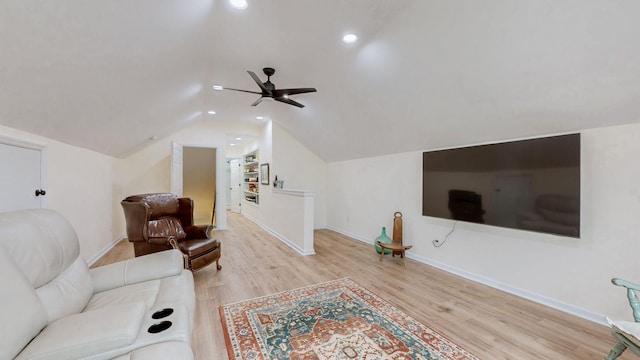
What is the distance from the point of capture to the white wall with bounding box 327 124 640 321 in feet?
6.54

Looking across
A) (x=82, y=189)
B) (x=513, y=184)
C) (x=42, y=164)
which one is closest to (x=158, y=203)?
(x=42, y=164)

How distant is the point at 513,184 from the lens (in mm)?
2490

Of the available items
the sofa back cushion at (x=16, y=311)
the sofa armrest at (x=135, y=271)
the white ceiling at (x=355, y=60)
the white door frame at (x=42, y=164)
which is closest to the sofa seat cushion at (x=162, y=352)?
the sofa back cushion at (x=16, y=311)

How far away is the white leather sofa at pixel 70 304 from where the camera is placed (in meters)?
0.97

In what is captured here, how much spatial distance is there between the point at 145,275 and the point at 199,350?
2.28 feet

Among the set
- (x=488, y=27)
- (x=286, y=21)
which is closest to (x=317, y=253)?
(x=286, y=21)

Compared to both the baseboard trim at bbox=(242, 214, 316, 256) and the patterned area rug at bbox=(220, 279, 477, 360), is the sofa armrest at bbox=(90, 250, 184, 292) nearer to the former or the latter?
the patterned area rug at bbox=(220, 279, 477, 360)

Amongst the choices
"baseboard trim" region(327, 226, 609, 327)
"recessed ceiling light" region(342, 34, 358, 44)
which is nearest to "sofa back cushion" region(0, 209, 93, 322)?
"recessed ceiling light" region(342, 34, 358, 44)

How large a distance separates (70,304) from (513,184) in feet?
11.9

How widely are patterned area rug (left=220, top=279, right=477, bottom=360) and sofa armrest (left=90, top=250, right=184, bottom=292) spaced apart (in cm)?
67

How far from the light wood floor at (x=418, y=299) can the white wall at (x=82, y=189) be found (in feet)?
1.40

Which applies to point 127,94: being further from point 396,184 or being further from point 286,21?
point 396,184

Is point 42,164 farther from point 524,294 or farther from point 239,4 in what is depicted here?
point 524,294

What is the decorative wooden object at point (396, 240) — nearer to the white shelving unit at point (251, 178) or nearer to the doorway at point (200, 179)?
the white shelving unit at point (251, 178)
